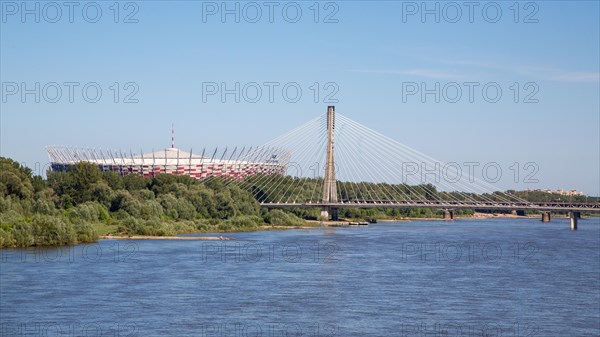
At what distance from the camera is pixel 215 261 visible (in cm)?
2886

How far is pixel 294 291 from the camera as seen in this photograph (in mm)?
22547

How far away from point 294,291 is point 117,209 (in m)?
23.7

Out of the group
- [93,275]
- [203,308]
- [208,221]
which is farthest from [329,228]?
[203,308]

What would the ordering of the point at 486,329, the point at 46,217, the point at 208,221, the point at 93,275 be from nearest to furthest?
1. the point at 486,329
2. the point at 93,275
3. the point at 46,217
4. the point at 208,221

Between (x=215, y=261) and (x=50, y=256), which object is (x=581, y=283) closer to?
(x=215, y=261)

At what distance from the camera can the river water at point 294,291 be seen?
18.1 m

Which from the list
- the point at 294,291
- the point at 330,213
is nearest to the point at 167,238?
the point at 294,291

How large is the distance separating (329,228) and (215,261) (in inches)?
903

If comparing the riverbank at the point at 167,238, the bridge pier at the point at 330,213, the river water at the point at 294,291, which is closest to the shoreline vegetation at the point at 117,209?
the riverbank at the point at 167,238

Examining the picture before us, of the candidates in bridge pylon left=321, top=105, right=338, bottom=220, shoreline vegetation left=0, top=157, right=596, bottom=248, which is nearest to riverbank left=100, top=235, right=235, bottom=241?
shoreline vegetation left=0, top=157, right=596, bottom=248

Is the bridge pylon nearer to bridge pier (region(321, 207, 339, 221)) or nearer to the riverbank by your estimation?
bridge pier (region(321, 207, 339, 221))

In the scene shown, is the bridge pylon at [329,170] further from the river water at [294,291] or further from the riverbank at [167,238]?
the river water at [294,291]

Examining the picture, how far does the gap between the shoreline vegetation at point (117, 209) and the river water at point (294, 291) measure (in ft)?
4.43

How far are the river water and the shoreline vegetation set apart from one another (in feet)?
4.43
